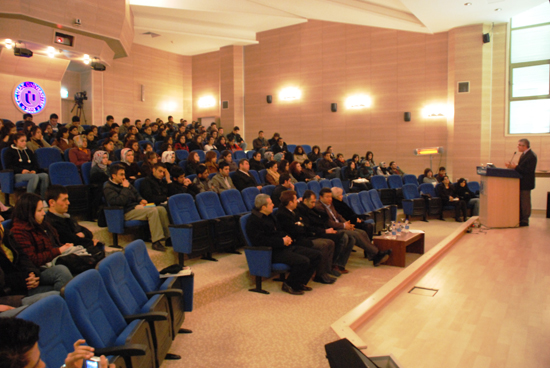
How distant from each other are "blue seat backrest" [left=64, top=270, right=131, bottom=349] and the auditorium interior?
623mm

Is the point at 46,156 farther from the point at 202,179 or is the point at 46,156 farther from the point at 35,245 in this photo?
the point at 35,245

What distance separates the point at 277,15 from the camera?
9.54 metres

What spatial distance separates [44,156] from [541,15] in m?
9.29

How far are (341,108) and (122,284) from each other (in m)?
8.66

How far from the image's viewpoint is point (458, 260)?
12.8 feet

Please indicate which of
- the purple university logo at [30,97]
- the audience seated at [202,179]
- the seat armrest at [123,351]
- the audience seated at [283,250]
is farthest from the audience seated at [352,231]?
the purple university logo at [30,97]

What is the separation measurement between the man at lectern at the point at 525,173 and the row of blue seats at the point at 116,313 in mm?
4793

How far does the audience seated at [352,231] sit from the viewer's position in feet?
14.2

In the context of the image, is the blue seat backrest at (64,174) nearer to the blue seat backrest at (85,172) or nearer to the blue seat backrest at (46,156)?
the blue seat backrest at (85,172)

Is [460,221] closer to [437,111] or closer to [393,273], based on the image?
[437,111]

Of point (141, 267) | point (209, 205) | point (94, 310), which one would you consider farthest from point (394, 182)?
point (94, 310)

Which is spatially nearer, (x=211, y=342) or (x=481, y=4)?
(x=211, y=342)

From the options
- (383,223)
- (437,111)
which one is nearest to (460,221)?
(383,223)

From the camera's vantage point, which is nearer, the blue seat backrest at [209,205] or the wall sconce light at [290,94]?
the blue seat backrest at [209,205]
